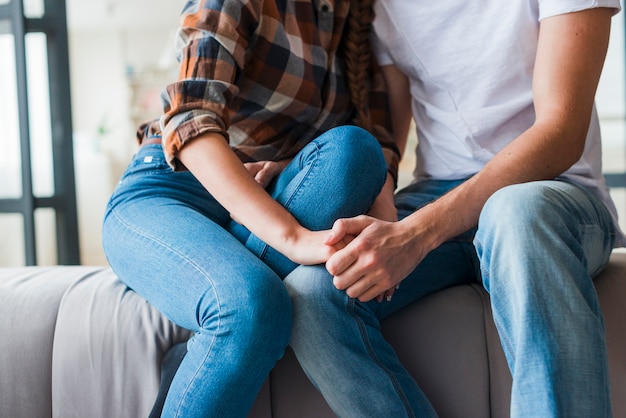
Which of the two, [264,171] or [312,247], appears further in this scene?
[264,171]

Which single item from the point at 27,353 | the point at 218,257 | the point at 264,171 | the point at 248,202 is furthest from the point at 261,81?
the point at 27,353

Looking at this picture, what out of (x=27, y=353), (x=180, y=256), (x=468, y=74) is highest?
(x=468, y=74)

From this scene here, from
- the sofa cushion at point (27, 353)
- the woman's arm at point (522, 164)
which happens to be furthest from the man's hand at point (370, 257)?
the sofa cushion at point (27, 353)

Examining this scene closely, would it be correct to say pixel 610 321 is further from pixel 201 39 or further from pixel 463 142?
pixel 201 39

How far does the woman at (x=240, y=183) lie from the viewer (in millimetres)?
899

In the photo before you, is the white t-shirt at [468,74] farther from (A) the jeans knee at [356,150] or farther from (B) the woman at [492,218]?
(A) the jeans knee at [356,150]

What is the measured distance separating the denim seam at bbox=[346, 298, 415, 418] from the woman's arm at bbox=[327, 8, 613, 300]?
0.02 m

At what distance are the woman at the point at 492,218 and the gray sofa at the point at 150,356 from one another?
0.06 meters

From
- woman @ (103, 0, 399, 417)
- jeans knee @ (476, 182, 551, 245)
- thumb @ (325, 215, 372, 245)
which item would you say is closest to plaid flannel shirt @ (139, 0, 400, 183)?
woman @ (103, 0, 399, 417)

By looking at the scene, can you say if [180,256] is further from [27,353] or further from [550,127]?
[550,127]

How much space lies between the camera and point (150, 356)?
3.56 feet

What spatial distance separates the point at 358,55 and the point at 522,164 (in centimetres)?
42

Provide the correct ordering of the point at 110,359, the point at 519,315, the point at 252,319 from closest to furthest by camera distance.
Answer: the point at 519,315
the point at 252,319
the point at 110,359

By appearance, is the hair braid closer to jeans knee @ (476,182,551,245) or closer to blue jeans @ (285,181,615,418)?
blue jeans @ (285,181,615,418)
